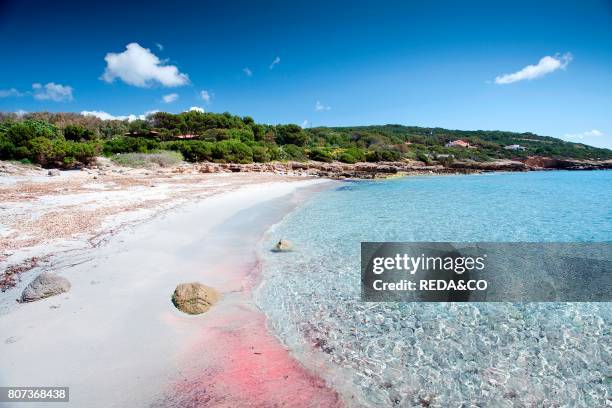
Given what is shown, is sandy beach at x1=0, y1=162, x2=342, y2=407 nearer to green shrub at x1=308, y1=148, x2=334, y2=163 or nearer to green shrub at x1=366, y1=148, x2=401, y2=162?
green shrub at x1=308, y1=148, x2=334, y2=163

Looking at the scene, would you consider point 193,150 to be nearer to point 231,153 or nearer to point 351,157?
point 231,153

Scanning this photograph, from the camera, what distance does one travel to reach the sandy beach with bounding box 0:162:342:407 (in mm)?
3260

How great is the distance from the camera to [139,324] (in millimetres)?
4348

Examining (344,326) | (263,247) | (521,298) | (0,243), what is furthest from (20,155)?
(521,298)

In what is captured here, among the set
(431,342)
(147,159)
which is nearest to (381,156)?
(147,159)

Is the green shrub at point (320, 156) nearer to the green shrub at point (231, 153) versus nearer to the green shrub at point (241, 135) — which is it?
the green shrub at point (241, 135)

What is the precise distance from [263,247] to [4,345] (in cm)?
529

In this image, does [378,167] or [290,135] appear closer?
[378,167]

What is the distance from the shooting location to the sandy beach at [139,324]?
3.26 m

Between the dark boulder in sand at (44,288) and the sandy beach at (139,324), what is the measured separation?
0.12 meters

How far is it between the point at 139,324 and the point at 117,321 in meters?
0.31

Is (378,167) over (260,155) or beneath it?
beneath

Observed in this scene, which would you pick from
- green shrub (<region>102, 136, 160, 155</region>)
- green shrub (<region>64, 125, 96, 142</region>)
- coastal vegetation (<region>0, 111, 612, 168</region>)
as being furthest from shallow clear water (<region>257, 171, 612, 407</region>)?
green shrub (<region>64, 125, 96, 142</region>)

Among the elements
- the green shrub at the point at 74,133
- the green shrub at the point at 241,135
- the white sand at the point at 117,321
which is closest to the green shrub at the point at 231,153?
the green shrub at the point at 241,135
